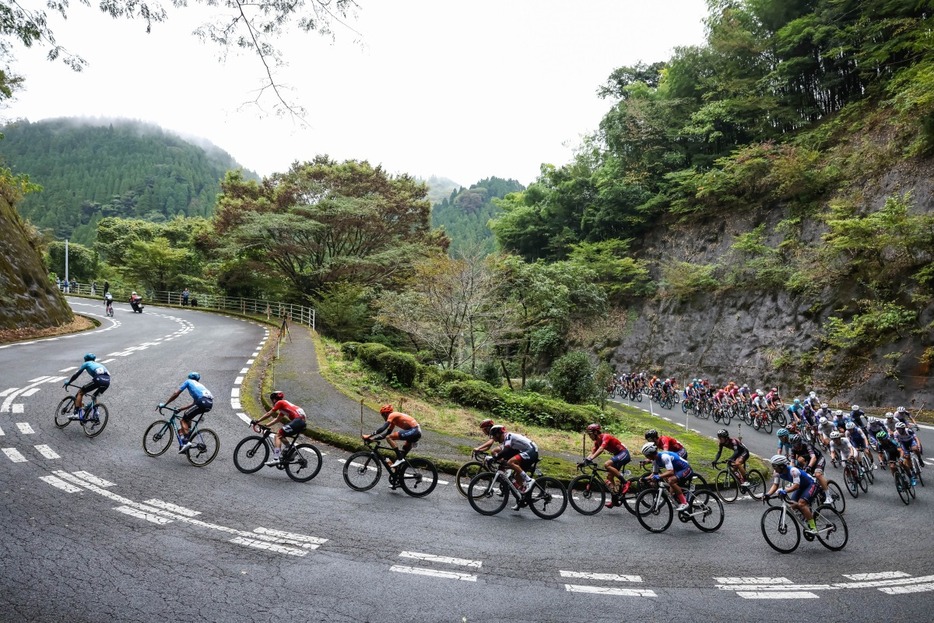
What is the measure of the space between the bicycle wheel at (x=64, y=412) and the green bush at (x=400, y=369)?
8.60 meters

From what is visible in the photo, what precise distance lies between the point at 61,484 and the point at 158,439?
5.75 ft

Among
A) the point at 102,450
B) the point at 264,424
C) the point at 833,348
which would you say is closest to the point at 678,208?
the point at 833,348

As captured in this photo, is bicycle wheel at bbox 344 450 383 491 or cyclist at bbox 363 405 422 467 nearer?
bicycle wheel at bbox 344 450 383 491

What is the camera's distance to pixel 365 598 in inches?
197

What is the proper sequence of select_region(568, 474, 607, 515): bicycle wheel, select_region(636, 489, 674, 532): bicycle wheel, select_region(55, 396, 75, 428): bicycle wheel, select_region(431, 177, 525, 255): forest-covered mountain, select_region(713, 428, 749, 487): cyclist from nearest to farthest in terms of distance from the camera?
select_region(636, 489, 674, 532): bicycle wheel
select_region(568, 474, 607, 515): bicycle wheel
select_region(55, 396, 75, 428): bicycle wheel
select_region(713, 428, 749, 487): cyclist
select_region(431, 177, 525, 255): forest-covered mountain

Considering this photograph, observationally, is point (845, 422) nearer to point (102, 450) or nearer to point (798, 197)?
point (102, 450)

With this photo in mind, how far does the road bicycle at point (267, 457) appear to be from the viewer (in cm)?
838

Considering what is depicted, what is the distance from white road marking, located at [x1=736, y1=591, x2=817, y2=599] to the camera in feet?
19.2

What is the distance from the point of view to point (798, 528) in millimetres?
7520

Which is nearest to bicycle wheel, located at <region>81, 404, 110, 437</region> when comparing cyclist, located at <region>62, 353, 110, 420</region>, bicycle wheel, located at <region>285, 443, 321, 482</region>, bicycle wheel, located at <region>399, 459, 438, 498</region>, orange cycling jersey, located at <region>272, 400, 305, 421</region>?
cyclist, located at <region>62, 353, 110, 420</region>

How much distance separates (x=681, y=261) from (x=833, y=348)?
35.6 ft

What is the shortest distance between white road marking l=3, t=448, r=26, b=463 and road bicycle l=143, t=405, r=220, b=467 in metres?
1.65

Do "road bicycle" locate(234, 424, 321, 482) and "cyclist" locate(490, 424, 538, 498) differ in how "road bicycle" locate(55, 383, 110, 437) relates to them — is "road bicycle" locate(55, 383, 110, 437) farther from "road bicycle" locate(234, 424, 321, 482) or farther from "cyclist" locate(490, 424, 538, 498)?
"cyclist" locate(490, 424, 538, 498)

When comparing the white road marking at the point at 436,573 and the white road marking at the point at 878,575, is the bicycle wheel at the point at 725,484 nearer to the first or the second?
the white road marking at the point at 878,575
